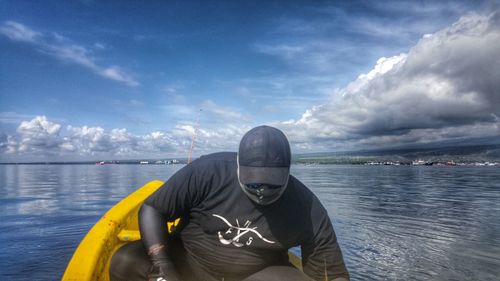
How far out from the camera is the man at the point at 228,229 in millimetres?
2754

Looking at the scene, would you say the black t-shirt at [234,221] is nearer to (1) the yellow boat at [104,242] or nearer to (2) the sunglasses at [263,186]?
(2) the sunglasses at [263,186]

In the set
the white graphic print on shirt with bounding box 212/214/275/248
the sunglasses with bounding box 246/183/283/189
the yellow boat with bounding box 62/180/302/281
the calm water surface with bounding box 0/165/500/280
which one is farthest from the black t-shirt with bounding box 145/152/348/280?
the calm water surface with bounding box 0/165/500/280

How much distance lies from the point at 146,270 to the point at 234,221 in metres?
0.87

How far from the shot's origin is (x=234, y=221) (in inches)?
113

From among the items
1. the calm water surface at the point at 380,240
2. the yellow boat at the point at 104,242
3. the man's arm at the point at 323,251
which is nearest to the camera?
the man's arm at the point at 323,251

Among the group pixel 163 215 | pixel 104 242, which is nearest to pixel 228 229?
pixel 163 215

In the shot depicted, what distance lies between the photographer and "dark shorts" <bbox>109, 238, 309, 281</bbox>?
2912 mm

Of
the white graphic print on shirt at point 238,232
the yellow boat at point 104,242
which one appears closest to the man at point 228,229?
the white graphic print on shirt at point 238,232

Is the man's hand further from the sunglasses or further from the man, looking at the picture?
the sunglasses

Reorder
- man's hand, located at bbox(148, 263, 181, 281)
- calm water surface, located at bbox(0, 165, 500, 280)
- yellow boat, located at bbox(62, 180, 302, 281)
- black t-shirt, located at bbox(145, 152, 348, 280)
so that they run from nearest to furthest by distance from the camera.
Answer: man's hand, located at bbox(148, 263, 181, 281), black t-shirt, located at bbox(145, 152, 348, 280), yellow boat, located at bbox(62, 180, 302, 281), calm water surface, located at bbox(0, 165, 500, 280)

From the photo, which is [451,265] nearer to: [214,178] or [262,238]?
[262,238]

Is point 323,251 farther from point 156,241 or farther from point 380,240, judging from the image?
point 380,240

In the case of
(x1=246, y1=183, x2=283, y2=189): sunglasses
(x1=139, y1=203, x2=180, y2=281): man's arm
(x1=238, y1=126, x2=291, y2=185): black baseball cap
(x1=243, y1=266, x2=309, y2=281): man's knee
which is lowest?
(x1=243, y1=266, x2=309, y2=281): man's knee

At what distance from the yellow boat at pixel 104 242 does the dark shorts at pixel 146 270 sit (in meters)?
0.33
